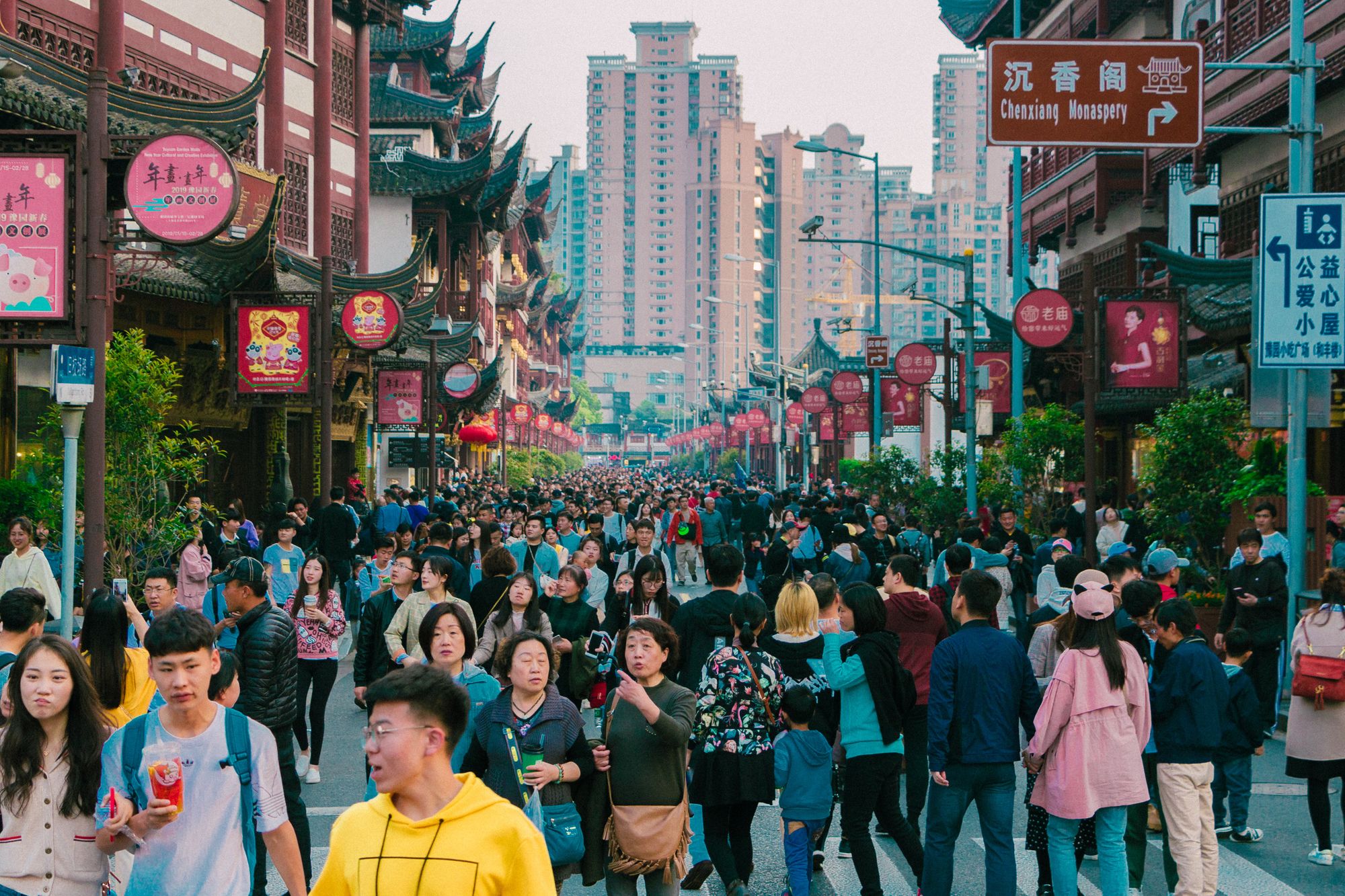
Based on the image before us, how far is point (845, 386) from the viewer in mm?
38562

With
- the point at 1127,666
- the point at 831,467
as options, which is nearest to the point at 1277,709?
the point at 1127,666

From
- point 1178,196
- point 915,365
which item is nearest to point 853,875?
point 915,365

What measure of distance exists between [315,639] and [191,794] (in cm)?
539

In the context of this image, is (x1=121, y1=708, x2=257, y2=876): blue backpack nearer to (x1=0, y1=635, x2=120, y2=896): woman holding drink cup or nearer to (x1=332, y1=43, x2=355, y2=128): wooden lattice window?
(x1=0, y1=635, x2=120, y2=896): woman holding drink cup

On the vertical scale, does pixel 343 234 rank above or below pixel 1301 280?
above

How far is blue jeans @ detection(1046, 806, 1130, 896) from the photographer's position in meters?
6.80

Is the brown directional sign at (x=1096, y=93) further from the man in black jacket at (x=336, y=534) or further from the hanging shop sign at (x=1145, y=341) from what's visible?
the man in black jacket at (x=336, y=534)

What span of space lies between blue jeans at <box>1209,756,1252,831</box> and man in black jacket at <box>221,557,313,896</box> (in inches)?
207

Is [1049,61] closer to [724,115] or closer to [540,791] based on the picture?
[540,791]

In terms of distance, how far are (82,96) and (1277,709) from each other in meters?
15.7

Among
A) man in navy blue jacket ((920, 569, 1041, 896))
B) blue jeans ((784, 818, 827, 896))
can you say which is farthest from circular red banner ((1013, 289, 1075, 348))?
blue jeans ((784, 818, 827, 896))

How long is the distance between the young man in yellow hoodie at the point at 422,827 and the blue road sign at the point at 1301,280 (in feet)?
34.8

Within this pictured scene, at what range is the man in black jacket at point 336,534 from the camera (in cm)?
1938

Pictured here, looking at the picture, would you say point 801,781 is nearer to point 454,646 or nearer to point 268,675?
point 454,646
